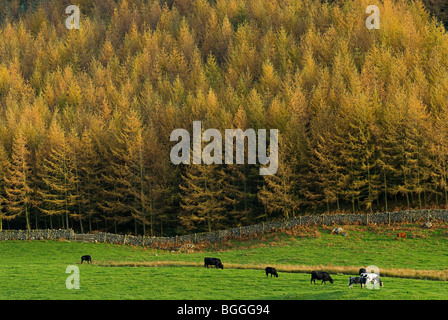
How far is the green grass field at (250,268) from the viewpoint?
29.6 metres

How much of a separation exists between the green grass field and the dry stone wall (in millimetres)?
1542

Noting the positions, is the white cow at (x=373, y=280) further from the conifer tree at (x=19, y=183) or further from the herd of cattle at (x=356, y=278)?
the conifer tree at (x=19, y=183)

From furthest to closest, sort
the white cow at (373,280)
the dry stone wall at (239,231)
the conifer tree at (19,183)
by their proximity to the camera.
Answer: the conifer tree at (19,183)
the dry stone wall at (239,231)
the white cow at (373,280)

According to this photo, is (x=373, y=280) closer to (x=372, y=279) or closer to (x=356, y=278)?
(x=372, y=279)

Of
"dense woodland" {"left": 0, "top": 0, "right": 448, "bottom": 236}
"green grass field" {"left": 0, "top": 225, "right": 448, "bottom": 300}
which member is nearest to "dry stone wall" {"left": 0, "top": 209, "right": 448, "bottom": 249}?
"green grass field" {"left": 0, "top": 225, "right": 448, "bottom": 300}

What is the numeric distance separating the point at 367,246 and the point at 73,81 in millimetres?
80982

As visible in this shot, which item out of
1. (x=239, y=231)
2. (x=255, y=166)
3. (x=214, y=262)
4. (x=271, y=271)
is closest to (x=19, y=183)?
(x=239, y=231)

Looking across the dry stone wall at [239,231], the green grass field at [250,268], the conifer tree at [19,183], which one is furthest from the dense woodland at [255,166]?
the green grass field at [250,268]

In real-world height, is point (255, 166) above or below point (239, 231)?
above

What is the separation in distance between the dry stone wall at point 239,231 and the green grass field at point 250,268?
5.06 feet

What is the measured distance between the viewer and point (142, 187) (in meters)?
68.9

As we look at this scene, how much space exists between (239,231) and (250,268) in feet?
67.1

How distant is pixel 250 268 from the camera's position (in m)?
41.3

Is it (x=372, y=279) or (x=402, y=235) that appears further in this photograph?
(x=402, y=235)
